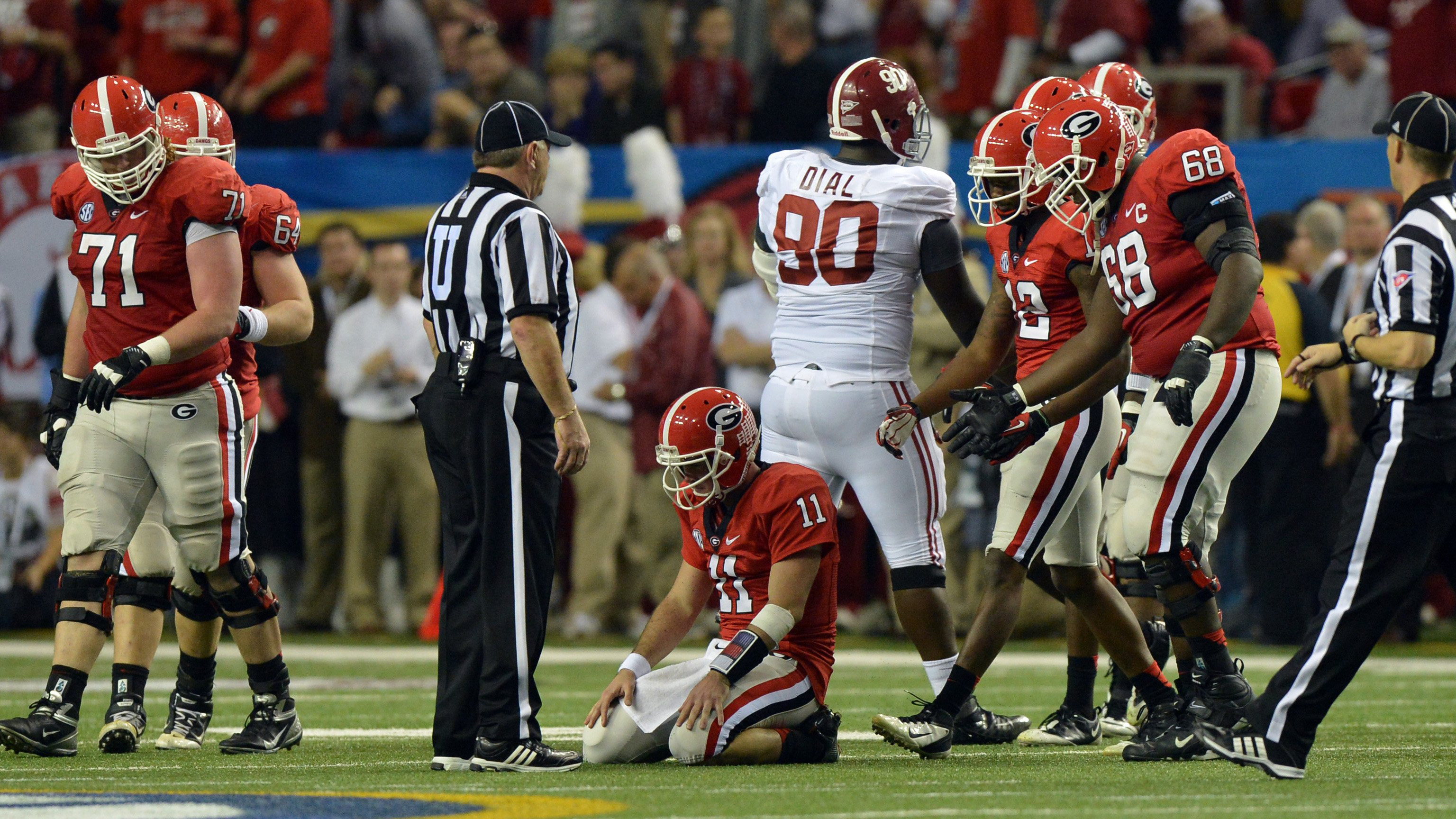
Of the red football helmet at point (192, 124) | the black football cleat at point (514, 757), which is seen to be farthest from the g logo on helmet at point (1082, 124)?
the red football helmet at point (192, 124)

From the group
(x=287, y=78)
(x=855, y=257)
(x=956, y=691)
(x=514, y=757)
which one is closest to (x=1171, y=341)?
(x=855, y=257)

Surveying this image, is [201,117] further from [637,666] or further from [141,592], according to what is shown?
[637,666]

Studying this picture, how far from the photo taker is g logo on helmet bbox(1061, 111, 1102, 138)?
5758mm

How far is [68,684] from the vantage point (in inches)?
234

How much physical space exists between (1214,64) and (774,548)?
749 cm

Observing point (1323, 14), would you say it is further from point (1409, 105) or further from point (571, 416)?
point (571, 416)

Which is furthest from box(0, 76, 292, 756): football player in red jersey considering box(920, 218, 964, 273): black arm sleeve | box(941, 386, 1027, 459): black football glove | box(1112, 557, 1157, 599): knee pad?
box(1112, 557, 1157, 599): knee pad

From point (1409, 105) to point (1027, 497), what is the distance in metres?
1.57

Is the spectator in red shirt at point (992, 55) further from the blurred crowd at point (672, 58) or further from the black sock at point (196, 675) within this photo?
the black sock at point (196, 675)

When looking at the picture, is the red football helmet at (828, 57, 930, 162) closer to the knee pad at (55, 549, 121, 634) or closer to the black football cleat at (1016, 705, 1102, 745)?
the black football cleat at (1016, 705, 1102, 745)

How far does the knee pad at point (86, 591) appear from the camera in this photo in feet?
19.8

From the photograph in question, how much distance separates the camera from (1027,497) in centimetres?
597

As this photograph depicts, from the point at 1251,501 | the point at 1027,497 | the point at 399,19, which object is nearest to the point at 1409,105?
the point at 1027,497

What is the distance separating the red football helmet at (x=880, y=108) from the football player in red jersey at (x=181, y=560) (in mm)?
1782
